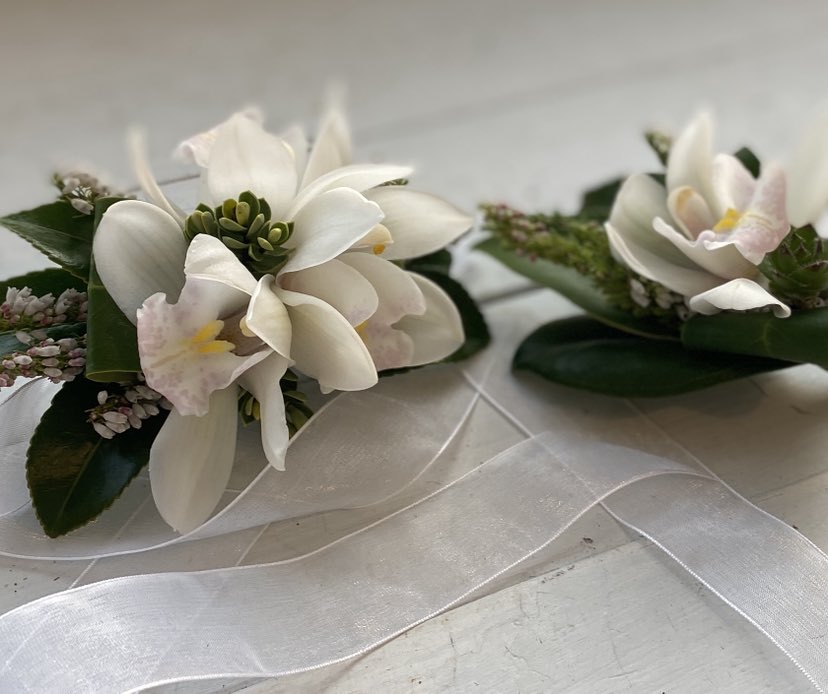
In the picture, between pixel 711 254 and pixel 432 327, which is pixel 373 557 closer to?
pixel 432 327

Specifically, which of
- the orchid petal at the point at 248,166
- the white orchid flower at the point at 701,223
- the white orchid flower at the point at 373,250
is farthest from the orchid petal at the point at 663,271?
the orchid petal at the point at 248,166

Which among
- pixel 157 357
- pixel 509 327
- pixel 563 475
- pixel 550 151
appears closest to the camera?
pixel 157 357

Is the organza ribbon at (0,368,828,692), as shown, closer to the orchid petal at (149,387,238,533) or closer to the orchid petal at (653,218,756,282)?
the orchid petal at (149,387,238,533)

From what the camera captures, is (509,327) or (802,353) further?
(509,327)

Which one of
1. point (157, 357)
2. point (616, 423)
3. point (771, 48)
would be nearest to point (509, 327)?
point (616, 423)

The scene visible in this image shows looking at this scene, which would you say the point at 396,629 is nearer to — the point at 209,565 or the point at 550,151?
the point at 209,565

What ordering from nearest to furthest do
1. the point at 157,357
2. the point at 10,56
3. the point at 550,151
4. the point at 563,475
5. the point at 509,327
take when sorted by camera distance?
the point at 157,357, the point at 563,475, the point at 509,327, the point at 550,151, the point at 10,56

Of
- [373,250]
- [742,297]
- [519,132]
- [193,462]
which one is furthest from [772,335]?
[519,132]

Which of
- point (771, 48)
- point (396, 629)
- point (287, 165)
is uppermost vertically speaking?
point (287, 165)

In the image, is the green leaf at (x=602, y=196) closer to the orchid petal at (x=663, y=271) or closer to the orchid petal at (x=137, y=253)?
the orchid petal at (x=663, y=271)
